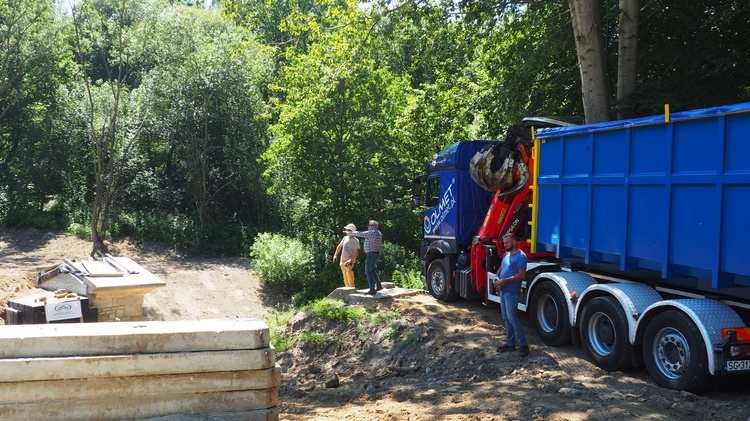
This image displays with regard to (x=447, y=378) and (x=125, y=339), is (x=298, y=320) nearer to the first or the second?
(x=447, y=378)

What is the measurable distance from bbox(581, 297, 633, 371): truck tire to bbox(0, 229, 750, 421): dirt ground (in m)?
0.18

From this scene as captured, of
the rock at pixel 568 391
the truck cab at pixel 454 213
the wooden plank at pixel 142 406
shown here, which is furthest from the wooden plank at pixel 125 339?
the truck cab at pixel 454 213

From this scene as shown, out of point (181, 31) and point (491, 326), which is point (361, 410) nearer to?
point (491, 326)

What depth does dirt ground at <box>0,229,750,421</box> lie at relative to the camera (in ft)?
21.8

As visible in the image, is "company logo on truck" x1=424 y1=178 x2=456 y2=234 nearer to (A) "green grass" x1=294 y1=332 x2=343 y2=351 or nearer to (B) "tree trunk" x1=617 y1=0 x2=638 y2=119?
(A) "green grass" x1=294 y1=332 x2=343 y2=351

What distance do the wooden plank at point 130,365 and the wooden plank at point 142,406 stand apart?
0.19m

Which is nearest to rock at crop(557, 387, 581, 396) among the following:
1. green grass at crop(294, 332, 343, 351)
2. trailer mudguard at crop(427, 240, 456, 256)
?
green grass at crop(294, 332, 343, 351)

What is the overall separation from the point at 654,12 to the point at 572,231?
578 centimetres

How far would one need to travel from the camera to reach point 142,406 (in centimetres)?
504

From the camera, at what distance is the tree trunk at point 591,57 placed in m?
11.6

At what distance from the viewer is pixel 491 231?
455 inches

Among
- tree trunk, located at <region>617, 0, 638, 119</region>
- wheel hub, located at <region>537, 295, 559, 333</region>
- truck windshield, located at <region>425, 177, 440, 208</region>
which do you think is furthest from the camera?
truck windshield, located at <region>425, 177, 440, 208</region>

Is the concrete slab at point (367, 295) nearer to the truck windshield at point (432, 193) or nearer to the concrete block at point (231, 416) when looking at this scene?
the truck windshield at point (432, 193)

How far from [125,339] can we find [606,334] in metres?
6.00
